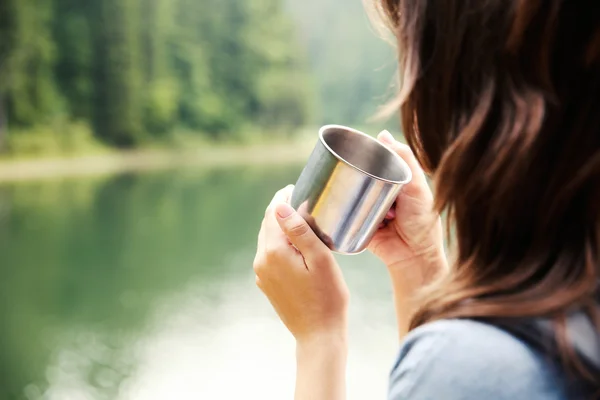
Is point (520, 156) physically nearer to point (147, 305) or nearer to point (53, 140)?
point (147, 305)

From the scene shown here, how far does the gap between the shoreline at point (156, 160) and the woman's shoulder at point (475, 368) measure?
5.74m

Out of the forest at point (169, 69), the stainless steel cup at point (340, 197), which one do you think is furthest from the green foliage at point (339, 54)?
the stainless steel cup at point (340, 197)

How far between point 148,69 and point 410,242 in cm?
708

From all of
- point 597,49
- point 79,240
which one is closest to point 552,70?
point 597,49

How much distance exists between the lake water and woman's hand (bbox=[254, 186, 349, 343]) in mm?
1418

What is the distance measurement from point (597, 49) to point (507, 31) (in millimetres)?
41

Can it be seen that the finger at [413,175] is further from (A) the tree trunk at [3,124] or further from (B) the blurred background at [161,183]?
(A) the tree trunk at [3,124]

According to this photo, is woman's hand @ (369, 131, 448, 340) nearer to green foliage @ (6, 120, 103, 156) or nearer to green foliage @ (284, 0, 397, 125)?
green foliage @ (284, 0, 397, 125)

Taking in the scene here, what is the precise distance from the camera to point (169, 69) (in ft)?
24.5

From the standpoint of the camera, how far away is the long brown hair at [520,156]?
33 cm

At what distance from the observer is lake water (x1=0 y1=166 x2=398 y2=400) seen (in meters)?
2.87

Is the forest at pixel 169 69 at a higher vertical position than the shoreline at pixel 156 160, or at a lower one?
higher

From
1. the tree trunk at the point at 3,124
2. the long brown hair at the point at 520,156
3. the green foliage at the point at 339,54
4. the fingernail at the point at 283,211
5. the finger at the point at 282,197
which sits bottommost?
the tree trunk at the point at 3,124

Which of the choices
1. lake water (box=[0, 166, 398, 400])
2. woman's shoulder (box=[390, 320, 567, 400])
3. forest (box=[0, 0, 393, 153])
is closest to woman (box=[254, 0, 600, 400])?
woman's shoulder (box=[390, 320, 567, 400])
